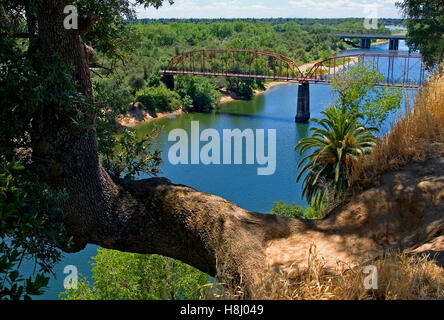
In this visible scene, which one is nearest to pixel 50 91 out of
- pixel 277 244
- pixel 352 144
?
pixel 277 244

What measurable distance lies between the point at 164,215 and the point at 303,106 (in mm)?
39760

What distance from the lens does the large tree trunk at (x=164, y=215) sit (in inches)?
206

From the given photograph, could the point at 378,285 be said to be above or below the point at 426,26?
below

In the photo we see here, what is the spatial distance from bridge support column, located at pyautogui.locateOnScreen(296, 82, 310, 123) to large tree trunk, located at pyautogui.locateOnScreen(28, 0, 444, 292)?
3768 centimetres

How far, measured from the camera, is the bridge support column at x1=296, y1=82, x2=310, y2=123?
4291 centimetres

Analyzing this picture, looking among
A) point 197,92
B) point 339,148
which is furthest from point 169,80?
point 339,148

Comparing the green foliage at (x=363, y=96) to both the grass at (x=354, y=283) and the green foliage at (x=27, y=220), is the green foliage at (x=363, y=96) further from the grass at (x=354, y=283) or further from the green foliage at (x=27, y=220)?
the grass at (x=354, y=283)

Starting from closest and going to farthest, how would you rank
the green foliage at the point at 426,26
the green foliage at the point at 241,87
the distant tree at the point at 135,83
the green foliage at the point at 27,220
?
the green foliage at the point at 27,220, the green foliage at the point at 426,26, the distant tree at the point at 135,83, the green foliage at the point at 241,87

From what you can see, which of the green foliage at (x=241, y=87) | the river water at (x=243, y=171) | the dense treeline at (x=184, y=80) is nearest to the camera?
the river water at (x=243, y=171)

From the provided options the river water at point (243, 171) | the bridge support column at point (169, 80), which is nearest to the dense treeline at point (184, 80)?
the bridge support column at point (169, 80)

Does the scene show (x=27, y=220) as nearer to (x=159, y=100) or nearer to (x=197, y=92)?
(x=159, y=100)

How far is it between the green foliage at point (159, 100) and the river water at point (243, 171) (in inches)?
72.8

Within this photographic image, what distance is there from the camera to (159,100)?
150 feet

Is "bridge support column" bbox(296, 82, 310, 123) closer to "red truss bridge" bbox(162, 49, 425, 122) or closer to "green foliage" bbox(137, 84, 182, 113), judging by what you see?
"red truss bridge" bbox(162, 49, 425, 122)
